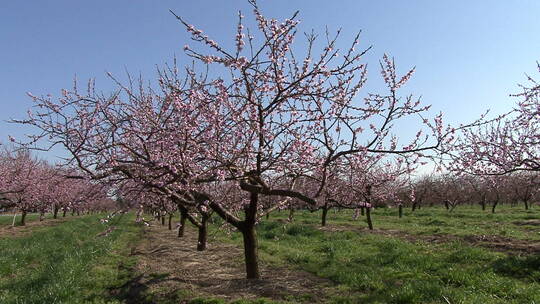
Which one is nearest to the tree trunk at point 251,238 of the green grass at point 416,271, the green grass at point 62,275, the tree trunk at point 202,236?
the green grass at point 416,271

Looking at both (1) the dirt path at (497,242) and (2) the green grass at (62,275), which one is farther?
(1) the dirt path at (497,242)

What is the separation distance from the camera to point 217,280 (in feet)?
35.5

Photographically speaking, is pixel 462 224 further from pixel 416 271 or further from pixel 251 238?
pixel 251 238

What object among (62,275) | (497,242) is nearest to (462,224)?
(497,242)

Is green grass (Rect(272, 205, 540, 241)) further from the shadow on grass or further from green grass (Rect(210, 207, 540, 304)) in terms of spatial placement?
the shadow on grass

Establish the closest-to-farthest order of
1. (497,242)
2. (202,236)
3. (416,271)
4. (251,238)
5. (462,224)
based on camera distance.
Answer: (251,238) < (416,271) < (497,242) < (202,236) < (462,224)

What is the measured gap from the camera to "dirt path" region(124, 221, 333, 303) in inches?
358

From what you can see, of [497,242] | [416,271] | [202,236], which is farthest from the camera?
[202,236]

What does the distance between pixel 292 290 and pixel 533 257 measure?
704cm

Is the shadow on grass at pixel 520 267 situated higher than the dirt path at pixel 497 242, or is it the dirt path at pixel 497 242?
the dirt path at pixel 497 242

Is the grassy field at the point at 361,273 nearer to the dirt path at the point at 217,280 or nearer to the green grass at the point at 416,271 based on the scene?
the green grass at the point at 416,271

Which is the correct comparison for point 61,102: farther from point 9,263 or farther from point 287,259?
point 287,259

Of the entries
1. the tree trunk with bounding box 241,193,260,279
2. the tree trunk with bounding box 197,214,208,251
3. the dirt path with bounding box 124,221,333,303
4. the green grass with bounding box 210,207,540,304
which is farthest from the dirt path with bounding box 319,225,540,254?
the tree trunk with bounding box 197,214,208,251

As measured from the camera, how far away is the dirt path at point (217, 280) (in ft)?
29.8
